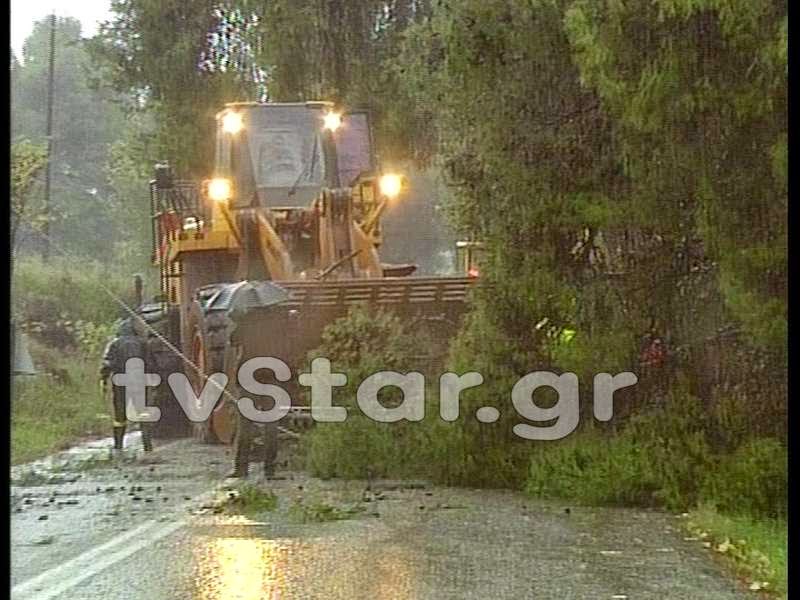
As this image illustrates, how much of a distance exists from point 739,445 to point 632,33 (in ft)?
2.14

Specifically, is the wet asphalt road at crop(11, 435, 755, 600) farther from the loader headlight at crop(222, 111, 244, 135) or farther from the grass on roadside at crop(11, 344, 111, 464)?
the loader headlight at crop(222, 111, 244, 135)

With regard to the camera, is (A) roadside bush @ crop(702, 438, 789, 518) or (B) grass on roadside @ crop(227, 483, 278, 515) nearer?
(A) roadside bush @ crop(702, 438, 789, 518)

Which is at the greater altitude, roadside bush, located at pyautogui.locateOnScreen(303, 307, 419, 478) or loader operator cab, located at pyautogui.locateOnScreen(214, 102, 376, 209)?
loader operator cab, located at pyautogui.locateOnScreen(214, 102, 376, 209)

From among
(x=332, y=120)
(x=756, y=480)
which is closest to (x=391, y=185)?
(x=332, y=120)

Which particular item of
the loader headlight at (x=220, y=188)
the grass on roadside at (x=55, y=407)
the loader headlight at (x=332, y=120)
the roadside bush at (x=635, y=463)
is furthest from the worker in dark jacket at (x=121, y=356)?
the roadside bush at (x=635, y=463)

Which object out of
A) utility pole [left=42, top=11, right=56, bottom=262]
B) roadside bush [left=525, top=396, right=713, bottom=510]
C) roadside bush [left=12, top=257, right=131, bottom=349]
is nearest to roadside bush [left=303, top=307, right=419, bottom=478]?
roadside bush [left=525, top=396, right=713, bottom=510]

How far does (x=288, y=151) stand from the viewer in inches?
84.5

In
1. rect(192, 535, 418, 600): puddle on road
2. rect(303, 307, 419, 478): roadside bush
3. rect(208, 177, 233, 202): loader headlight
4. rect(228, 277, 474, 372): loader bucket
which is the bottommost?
rect(192, 535, 418, 600): puddle on road

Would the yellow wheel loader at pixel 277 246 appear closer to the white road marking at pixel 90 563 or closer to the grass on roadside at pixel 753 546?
the white road marking at pixel 90 563

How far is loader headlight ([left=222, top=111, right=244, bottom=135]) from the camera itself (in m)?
2.13

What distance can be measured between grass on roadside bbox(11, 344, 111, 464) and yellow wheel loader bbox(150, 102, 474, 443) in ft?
0.52

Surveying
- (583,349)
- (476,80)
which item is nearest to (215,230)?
(476,80)

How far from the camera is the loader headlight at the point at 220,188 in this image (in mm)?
2156

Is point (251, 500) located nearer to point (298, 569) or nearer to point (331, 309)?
point (298, 569)
